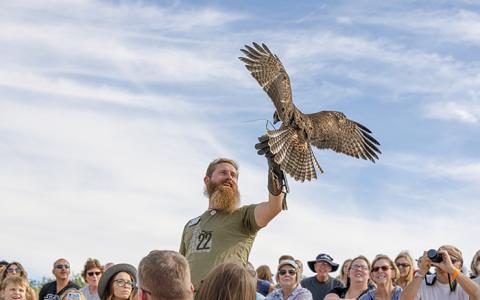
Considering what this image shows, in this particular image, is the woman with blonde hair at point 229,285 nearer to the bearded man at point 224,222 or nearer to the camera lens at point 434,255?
the bearded man at point 224,222

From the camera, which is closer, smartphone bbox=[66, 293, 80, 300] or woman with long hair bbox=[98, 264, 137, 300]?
woman with long hair bbox=[98, 264, 137, 300]

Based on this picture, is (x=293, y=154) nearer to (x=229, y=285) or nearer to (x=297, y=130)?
(x=297, y=130)

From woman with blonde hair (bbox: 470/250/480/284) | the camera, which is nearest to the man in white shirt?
the camera

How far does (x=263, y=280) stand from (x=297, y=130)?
4094 mm

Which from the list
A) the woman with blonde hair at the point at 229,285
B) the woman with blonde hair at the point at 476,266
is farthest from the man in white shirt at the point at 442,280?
the woman with blonde hair at the point at 229,285

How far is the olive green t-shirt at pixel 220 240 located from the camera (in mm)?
5246

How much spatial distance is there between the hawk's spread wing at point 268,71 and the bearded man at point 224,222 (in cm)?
147

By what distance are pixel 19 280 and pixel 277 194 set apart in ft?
11.6

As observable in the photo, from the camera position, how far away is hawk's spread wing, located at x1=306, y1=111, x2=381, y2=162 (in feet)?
24.4

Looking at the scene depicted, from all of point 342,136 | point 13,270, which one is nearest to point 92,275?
point 13,270

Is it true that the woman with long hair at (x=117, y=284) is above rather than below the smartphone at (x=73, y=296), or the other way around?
below

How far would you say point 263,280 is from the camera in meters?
10.2

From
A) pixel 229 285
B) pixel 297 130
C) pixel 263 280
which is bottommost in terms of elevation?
pixel 229 285

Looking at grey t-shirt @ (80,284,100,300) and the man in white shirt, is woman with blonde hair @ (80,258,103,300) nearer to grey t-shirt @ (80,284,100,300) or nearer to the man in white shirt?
grey t-shirt @ (80,284,100,300)
